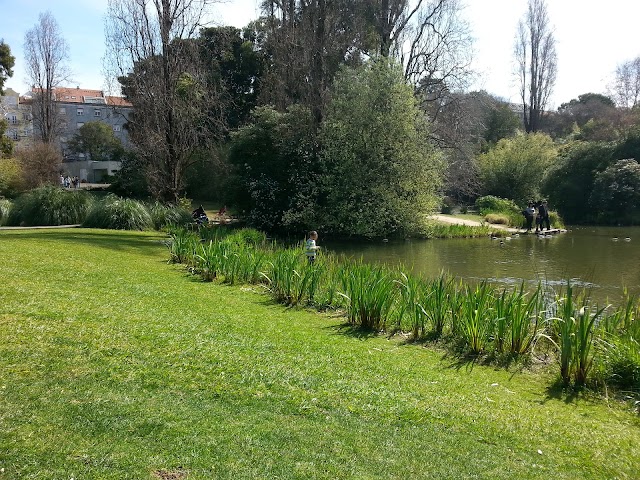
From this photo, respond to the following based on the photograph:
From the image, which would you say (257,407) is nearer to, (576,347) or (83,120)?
(576,347)

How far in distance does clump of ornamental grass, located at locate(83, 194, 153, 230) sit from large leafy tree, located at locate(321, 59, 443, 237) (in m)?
7.73

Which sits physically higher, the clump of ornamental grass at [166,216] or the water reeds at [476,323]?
the clump of ornamental grass at [166,216]

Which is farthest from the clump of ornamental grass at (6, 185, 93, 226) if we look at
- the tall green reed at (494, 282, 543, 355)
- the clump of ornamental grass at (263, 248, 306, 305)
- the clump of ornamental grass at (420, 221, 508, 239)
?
the tall green reed at (494, 282, 543, 355)

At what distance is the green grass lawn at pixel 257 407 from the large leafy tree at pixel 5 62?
2966cm

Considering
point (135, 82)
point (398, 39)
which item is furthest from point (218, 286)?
point (398, 39)

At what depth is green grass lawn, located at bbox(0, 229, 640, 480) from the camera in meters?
3.58

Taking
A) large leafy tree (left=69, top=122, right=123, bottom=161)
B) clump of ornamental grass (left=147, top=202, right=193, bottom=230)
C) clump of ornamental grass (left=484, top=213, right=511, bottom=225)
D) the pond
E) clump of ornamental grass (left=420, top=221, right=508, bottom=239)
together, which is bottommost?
the pond

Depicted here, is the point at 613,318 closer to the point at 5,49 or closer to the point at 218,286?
the point at 218,286

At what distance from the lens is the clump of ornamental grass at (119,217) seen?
Answer: 72.0ft

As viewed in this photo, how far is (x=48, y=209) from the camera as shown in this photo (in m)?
22.7

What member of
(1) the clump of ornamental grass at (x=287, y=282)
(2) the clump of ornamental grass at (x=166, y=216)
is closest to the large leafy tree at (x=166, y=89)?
(2) the clump of ornamental grass at (x=166, y=216)

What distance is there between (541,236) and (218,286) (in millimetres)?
20784

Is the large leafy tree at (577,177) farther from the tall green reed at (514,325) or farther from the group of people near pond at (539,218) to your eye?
the tall green reed at (514,325)

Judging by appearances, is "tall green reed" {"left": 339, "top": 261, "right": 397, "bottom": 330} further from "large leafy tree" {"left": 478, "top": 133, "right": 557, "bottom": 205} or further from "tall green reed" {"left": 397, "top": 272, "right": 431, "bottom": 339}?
"large leafy tree" {"left": 478, "top": 133, "right": 557, "bottom": 205}
